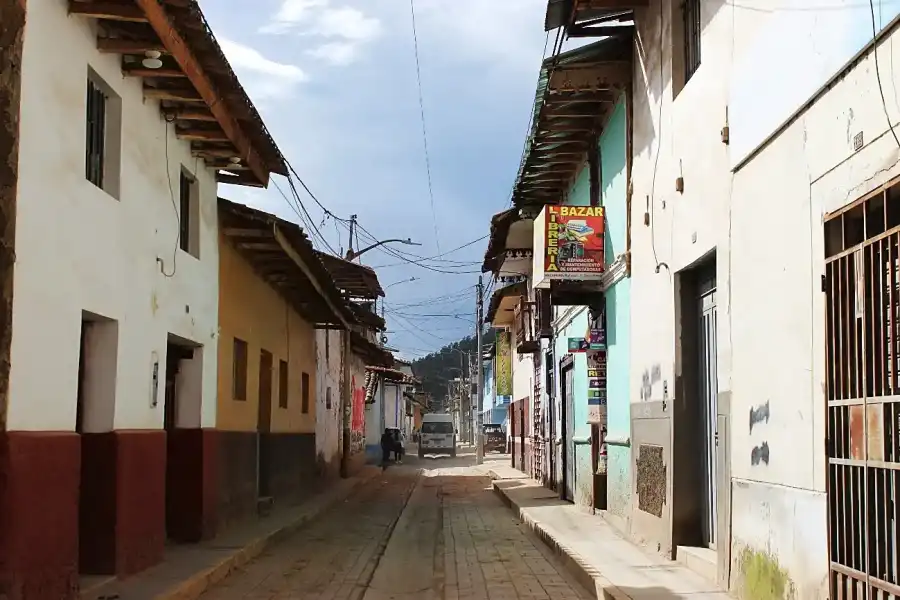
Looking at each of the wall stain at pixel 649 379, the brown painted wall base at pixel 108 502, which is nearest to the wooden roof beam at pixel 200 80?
the brown painted wall base at pixel 108 502

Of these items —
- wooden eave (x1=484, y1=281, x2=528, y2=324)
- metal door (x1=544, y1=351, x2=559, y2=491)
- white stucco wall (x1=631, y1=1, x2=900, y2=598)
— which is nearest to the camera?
white stucco wall (x1=631, y1=1, x2=900, y2=598)

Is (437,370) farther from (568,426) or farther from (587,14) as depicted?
(587,14)

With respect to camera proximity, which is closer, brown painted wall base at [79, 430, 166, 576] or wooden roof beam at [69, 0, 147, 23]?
wooden roof beam at [69, 0, 147, 23]

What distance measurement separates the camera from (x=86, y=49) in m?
8.83

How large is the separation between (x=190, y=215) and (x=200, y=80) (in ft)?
9.70

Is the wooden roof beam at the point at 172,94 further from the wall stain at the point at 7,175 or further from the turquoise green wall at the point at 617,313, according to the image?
the turquoise green wall at the point at 617,313

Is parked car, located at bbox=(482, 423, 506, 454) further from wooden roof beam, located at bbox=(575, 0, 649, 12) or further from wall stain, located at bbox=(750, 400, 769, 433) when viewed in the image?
wall stain, located at bbox=(750, 400, 769, 433)

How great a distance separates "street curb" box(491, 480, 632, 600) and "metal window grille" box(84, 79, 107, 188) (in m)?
6.06

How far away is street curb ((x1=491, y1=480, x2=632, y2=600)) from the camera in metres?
9.16

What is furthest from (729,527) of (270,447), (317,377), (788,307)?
(317,377)

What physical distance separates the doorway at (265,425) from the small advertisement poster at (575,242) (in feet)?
19.5

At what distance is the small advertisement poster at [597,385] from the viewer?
51.8 ft

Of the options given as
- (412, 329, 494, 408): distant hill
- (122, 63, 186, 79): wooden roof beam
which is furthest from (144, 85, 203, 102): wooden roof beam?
(412, 329, 494, 408): distant hill

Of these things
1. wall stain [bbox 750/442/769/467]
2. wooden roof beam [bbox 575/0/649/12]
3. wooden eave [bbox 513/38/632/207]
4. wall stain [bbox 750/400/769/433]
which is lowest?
wall stain [bbox 750/442/769/467]
